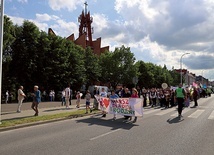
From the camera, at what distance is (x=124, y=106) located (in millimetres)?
14117

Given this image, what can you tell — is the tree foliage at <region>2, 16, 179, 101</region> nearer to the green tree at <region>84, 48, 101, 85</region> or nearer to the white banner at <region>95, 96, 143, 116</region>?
the green tree at <region>84, 48, 101, 85</region>

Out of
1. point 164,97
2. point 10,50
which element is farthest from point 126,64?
Result: point 164,97

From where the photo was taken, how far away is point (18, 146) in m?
7.58

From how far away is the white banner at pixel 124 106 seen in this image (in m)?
13.5

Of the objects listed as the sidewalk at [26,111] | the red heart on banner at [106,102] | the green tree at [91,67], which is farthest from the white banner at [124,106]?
the green tree at [91,67]

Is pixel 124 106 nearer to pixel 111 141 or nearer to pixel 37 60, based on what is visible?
pixel 111 141

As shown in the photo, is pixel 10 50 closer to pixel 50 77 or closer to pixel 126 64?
pixel 50 77

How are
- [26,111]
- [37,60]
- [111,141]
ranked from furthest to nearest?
[37,60], [26,111], [111,141]

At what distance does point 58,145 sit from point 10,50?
31.5 m

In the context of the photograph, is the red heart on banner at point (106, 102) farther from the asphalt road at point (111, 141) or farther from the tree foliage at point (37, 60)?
the tree foliage at point (37, 60)

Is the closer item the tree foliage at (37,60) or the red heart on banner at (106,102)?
the red heart on banner at (106,102)

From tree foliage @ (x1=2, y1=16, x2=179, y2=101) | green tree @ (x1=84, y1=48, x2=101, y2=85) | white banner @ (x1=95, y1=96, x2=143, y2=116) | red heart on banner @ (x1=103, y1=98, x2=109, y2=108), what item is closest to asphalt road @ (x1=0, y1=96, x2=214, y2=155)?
white banner @ (x1=95, y1=96, x2=143, y2=116)

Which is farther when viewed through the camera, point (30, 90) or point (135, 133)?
point (30, 90)

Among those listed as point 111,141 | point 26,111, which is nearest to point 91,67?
point 26,111
